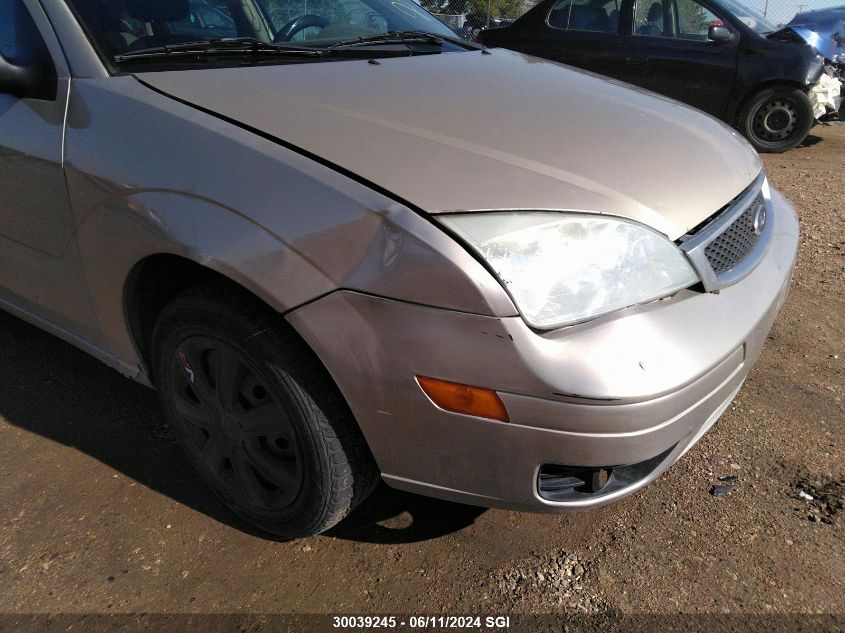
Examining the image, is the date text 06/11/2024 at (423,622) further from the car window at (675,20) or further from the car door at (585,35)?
the car window at (675,20)

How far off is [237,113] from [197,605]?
133 centimetres

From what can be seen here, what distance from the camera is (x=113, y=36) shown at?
2.20m

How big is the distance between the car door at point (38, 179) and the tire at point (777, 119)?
657cm

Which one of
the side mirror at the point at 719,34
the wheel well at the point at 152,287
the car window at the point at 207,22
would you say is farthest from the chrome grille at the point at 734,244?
the side mirror at the point at 719,34

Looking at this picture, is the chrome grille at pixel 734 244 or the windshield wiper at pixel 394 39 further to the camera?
the windshield wiper at pixel 394 39

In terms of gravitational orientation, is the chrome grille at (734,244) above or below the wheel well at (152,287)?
above

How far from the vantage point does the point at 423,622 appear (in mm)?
1896

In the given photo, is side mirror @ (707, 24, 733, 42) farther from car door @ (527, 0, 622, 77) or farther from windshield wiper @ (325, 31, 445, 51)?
windshield wiper @ (325, 31, 445, 51)

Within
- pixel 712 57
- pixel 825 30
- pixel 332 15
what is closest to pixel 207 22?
pixel 332 15

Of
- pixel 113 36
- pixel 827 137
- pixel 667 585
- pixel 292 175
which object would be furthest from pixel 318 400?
pixel 827 137

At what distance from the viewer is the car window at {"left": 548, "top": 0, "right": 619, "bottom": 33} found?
7184 mm

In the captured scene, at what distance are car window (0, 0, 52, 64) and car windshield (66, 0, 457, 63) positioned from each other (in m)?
0.15

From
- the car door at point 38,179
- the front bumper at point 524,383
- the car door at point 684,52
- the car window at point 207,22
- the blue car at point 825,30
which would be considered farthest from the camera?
the blue car at point 825,30

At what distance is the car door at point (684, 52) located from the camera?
6.93 metres
